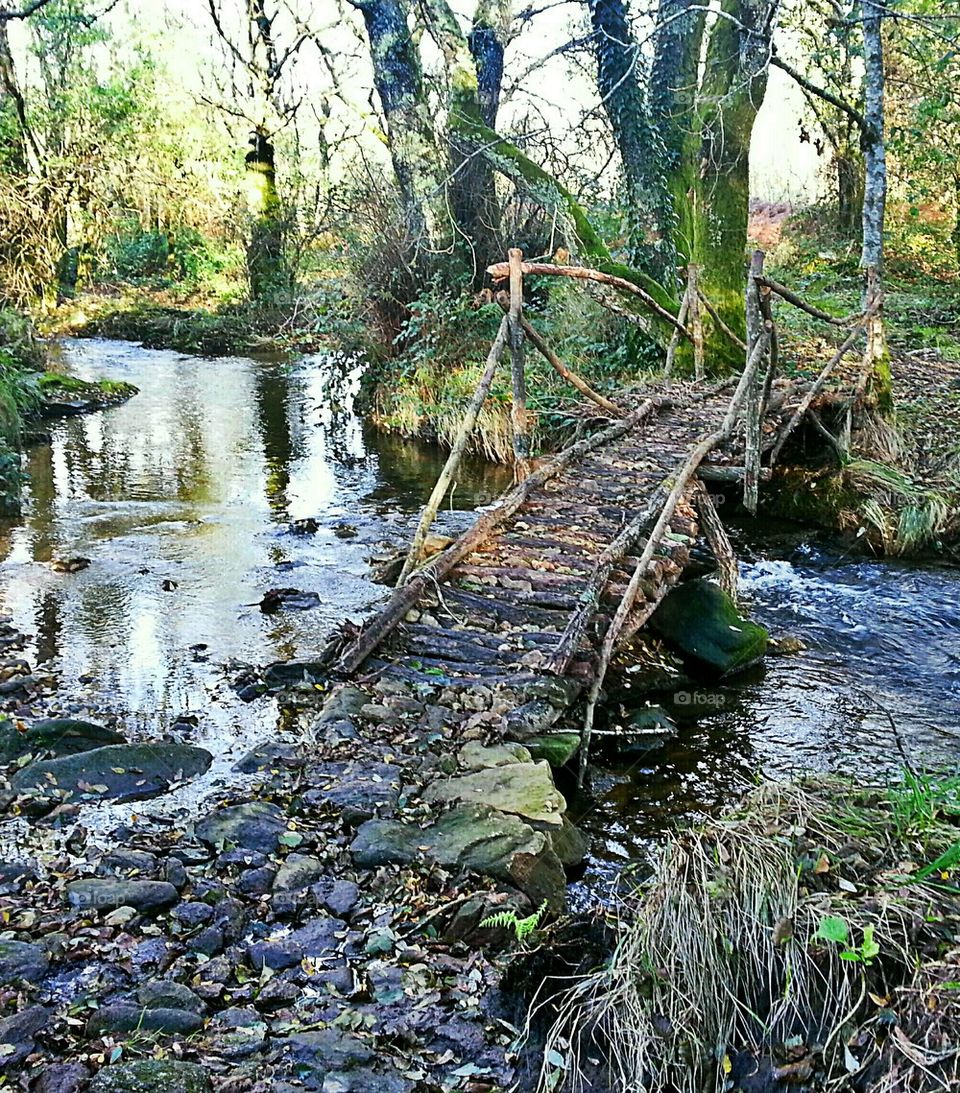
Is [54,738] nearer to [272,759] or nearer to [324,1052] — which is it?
[272,759]

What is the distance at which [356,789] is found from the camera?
4.21 metres

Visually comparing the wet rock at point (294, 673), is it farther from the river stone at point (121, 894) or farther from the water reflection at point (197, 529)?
the river stone at point (121, 894)

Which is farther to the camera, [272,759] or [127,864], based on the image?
[272,759]

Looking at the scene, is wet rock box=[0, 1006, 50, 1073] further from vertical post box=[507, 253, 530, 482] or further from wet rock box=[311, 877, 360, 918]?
vertical post box=[507, 253, 530, 482]

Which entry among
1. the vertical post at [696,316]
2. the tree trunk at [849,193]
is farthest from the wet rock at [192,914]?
the tree trunk at [849,193]

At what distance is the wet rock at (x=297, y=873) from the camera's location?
3.62m

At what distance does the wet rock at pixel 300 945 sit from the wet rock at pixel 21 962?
63 cm

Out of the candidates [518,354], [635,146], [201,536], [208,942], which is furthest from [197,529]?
[635,146]

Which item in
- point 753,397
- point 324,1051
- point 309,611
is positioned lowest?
point 309,611

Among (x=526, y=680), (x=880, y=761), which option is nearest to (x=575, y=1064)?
(x=526, y=680)

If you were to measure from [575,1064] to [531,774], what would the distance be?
5.48 feet

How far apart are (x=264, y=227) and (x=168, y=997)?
2287cm

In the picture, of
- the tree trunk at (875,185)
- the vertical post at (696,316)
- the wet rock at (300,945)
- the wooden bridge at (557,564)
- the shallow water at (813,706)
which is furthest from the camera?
the vertical post at (696,316)

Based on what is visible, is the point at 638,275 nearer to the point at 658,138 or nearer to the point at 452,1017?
the point at 658,138
